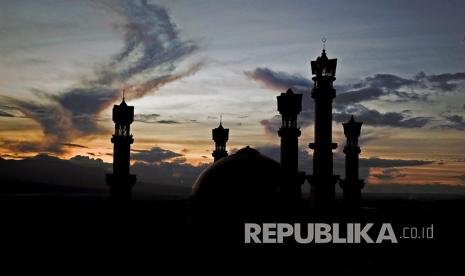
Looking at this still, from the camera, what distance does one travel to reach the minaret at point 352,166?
73.0 m

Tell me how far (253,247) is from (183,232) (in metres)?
17.2

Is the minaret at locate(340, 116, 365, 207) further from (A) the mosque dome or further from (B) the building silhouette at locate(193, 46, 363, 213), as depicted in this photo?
(A) the mosque dome

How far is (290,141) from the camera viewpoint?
54.8 meters

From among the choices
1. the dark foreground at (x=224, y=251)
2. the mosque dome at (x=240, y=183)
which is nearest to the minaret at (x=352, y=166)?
the dark foreground at (x=224, y=251)

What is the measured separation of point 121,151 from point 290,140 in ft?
69.4

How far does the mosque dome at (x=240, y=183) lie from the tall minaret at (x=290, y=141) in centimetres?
154

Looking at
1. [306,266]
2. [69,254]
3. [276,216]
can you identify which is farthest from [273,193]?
[69,254]

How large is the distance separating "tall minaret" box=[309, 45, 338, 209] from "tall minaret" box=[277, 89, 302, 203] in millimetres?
2447

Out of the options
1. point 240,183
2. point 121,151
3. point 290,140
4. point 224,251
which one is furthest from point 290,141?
point 121,151

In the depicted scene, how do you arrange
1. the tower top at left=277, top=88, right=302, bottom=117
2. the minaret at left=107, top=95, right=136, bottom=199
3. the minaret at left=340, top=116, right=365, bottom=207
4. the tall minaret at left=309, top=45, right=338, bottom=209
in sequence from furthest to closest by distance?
the minaret at left=340, top=116, right=365, bottom=207, the minaret at left=107, top=95, right=136, bottom=199, the tall minaret at left=309, top=45, right=338, bottom=209, the tower top at left=277, top=88, right=302, bottom=117

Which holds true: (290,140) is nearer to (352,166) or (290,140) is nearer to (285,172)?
(285,172)

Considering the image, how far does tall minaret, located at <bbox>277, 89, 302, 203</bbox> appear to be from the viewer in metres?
54.2

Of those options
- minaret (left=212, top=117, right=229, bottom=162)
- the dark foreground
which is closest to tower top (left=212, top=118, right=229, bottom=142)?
minaret (left=212, top=117, right=229, bottom=162)

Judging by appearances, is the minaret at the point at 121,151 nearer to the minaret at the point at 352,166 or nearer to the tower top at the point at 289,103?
the tower top at the point at 289,103
